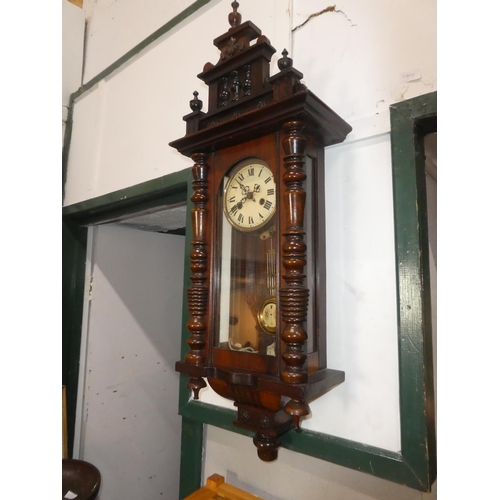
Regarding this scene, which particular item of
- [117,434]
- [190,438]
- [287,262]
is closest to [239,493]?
[190,438]

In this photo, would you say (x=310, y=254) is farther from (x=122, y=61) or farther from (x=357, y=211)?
(x=122, y=61)

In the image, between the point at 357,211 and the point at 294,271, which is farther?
the point at 357,211

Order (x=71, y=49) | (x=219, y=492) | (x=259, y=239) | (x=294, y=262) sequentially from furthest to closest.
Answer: (x=71, y=49), (x=219, y=492), (x=259, y=239), (x=294, y=262)

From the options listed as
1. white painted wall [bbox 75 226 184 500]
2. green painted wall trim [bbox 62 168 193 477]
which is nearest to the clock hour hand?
green painted wall trim [bbox 62 168 193 477]

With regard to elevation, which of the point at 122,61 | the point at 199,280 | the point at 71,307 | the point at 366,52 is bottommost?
the point at 71,307

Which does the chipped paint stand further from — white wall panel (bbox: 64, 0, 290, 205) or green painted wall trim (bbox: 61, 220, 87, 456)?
green painted wall trim (bbox: 61, 220, 87, 456)

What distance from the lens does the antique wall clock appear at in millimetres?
700

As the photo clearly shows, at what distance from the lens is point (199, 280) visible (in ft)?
2.77

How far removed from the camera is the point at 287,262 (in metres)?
0.69

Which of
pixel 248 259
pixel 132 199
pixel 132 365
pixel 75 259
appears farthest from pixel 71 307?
pixel 248 259

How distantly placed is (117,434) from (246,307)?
1.34 meters

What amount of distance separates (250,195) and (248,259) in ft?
0.47

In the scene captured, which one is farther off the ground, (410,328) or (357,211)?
(357,211)
